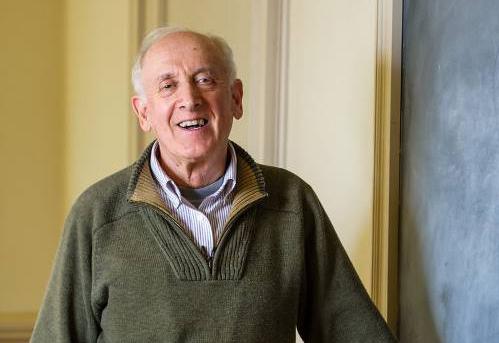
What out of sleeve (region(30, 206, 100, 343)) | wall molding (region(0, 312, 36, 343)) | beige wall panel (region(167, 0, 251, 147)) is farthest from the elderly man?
wall molding (region(0, 312, 36, 343))

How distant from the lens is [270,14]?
2.15 m

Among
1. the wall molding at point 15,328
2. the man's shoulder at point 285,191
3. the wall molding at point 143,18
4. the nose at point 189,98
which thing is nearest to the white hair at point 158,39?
the nose at point 189,98

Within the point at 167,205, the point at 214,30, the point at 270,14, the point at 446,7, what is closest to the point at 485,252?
the point at 446,7

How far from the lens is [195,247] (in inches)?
54.1

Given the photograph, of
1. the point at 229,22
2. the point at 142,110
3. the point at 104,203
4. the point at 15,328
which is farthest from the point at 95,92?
the point at 104,203

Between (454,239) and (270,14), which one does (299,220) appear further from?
(270,14)

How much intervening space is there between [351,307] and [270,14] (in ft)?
Result: 3.48

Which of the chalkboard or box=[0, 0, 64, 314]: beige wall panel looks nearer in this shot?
the chalkboard

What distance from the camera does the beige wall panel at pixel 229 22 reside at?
227 cm

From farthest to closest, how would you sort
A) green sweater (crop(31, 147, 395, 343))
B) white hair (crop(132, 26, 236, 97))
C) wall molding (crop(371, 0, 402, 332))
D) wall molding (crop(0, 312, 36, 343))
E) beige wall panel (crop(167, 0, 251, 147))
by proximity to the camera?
1. wall molding (crop(0, 312, 36, 343))
2. beige wall panel (crop(167, 0, 251, 147))
3. wall molding (crop(371, 0, 402, 332))
4. white hair (crop(132, 26, 236, 97))
5. green sweater (crop(31, 147, 395, 343))

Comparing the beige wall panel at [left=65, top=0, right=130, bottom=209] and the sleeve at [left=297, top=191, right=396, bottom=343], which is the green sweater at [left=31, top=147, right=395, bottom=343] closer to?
the sleeve at [left=297, top=191, right=396, bottom=343]

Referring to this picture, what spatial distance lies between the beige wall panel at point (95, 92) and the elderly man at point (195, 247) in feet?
3.17

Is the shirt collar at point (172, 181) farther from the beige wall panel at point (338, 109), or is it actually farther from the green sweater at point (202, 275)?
the beige wall panel at point (338, 109)

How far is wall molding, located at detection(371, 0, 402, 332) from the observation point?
5.19 ft
